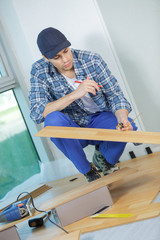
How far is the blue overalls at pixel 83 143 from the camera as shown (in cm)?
221

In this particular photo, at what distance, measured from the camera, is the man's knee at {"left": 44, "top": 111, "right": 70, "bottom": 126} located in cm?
221

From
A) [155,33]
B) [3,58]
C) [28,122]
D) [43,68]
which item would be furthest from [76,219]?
[3,58]

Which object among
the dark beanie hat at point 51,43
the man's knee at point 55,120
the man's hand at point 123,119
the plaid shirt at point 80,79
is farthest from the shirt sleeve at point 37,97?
the man's hand at point 123,119

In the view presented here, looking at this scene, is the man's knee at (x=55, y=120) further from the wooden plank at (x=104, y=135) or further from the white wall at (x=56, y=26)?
the white wall at (x=56, y=26)

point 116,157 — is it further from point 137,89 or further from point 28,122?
point 28,122

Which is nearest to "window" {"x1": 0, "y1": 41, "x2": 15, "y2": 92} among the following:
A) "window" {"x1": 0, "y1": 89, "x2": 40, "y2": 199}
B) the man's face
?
"window" {"x1": 0, "y1": 89, "x2": 40, "y2": 199}

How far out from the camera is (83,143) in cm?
253

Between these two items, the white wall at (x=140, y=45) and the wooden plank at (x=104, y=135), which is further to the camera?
the white wall at (x=140, y=45)

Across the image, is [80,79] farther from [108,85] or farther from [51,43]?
[51,43]

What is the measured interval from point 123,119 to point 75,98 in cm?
34

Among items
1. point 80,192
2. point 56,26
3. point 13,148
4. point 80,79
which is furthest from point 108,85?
point 13,148

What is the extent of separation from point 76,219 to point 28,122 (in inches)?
74.8

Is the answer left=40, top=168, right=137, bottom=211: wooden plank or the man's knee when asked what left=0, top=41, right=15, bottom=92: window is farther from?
left=40, top=168, right=137, bottom=211: wooden plank

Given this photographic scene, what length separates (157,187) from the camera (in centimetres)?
201
